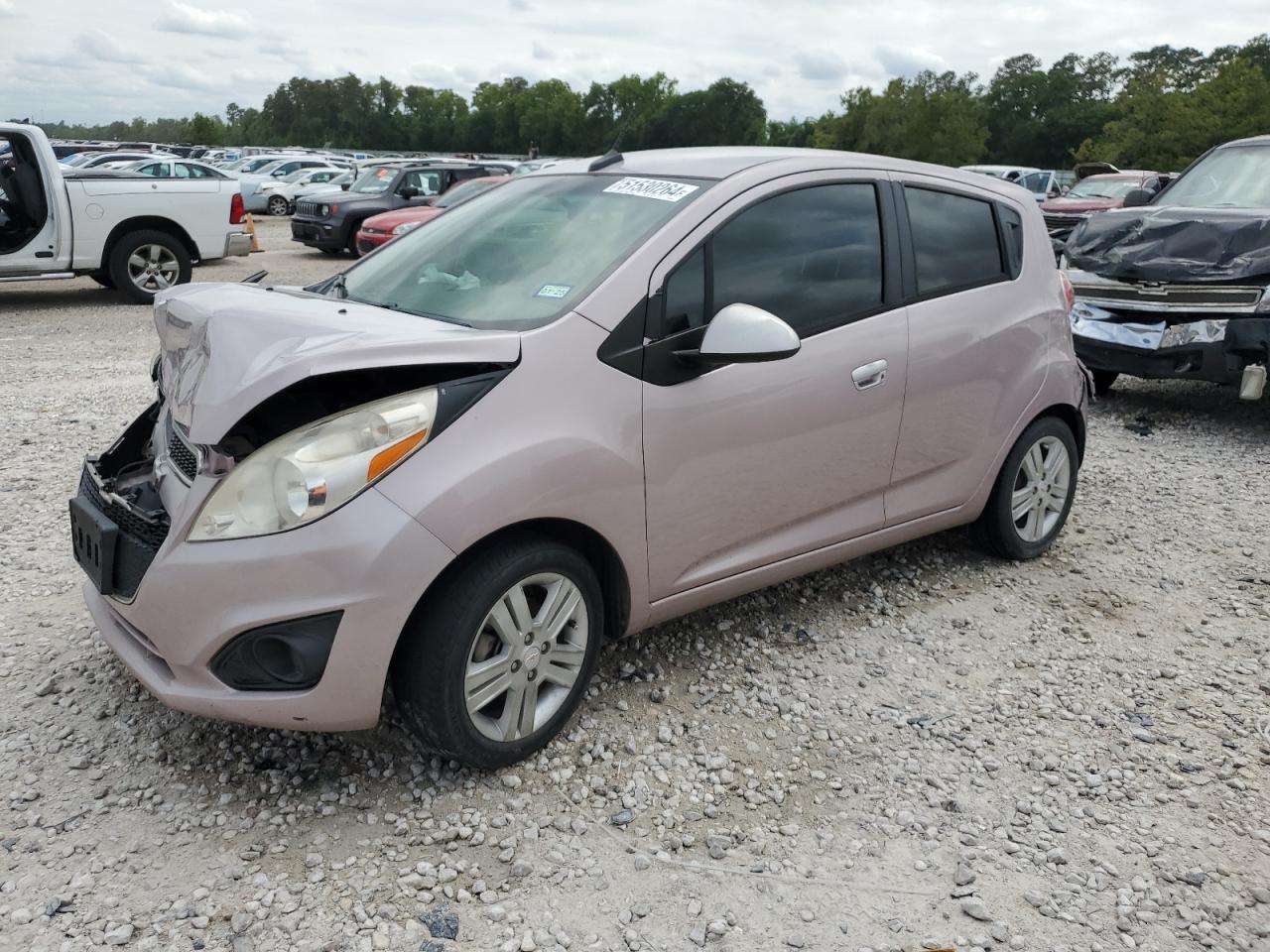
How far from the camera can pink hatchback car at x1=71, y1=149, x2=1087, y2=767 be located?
8.93 feet

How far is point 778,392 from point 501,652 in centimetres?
121

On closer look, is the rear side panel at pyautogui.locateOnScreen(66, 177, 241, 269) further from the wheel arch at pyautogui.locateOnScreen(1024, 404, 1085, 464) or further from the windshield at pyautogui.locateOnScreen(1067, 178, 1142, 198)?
the windshield at pyautogui.locateOnScreen(1067, 178, 1142, 198)

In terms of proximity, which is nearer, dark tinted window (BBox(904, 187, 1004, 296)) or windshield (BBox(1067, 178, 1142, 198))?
dark tinted window (BBox(904, 187, 1004, 296))

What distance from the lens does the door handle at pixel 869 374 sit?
12.3 ft

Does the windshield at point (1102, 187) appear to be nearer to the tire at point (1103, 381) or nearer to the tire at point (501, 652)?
the tire at point (1103, 381)

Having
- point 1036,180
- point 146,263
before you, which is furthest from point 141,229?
point 1036,180

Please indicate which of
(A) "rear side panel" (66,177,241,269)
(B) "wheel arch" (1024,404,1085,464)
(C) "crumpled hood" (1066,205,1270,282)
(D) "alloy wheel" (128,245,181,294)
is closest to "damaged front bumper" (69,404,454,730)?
(B) "wheel arch" (1024,404,1085,464)

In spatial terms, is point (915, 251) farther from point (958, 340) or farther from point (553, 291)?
point (553, 291)

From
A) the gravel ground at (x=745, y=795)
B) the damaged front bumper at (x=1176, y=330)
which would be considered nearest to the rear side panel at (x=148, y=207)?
the gravel ground at (x=745, y=795)

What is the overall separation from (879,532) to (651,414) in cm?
127

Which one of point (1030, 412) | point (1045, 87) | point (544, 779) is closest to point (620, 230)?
point (544, 779)

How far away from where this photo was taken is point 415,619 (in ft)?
9.25

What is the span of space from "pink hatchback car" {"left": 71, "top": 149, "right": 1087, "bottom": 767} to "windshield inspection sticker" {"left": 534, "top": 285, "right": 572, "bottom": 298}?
0.02m

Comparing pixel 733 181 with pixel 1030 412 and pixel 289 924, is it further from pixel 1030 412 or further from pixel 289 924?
pixel 289 924
